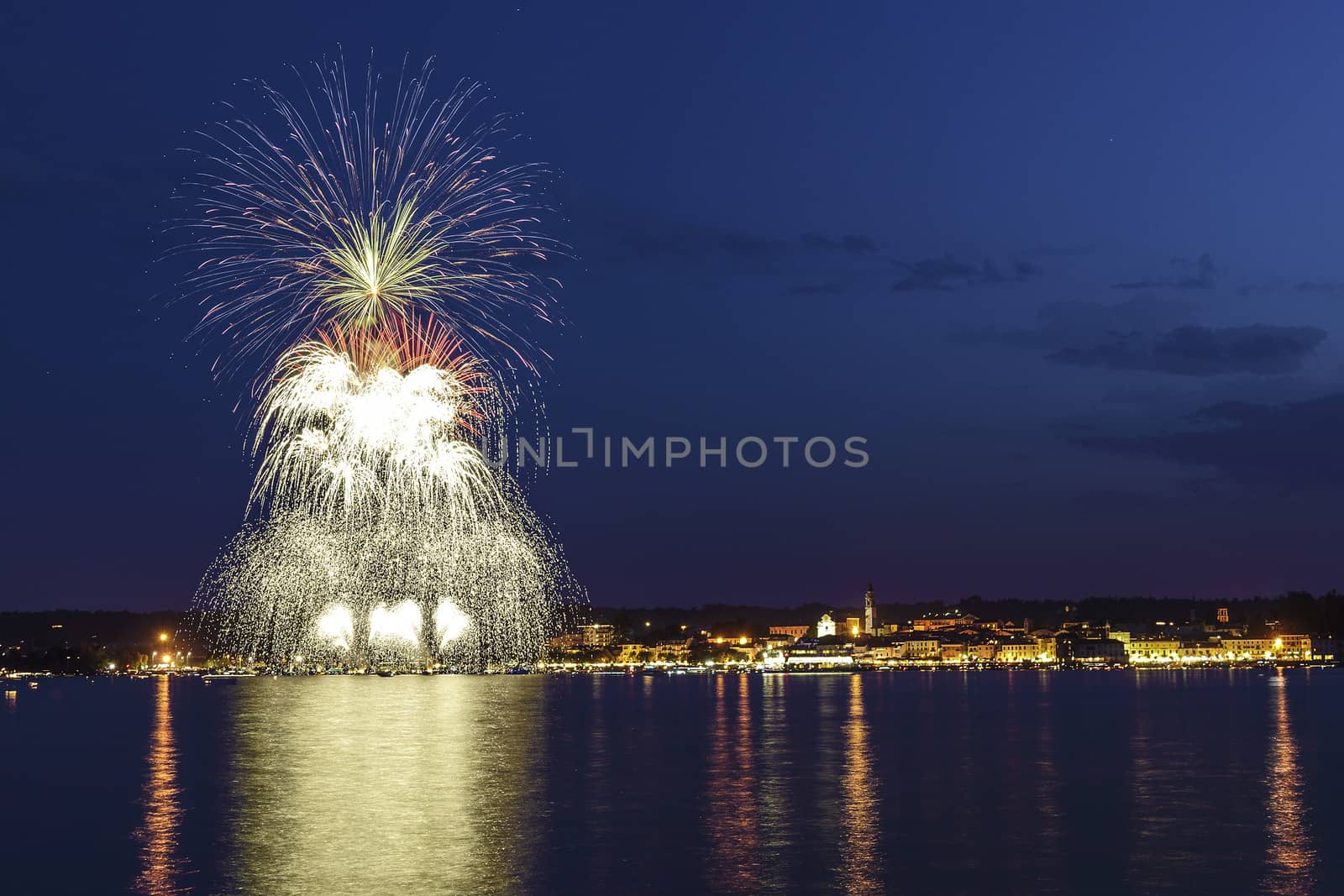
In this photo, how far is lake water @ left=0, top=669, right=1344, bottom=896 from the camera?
998 inches

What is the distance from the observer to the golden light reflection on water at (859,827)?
2495 centimetres

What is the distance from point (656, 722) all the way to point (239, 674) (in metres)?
121

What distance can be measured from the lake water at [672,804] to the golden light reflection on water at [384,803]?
126 millimetres

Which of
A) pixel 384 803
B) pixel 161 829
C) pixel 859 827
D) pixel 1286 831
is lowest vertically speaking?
pixel 1286 831

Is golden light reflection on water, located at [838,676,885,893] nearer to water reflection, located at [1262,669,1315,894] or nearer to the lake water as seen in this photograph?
the lake water

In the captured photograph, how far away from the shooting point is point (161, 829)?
104 feet

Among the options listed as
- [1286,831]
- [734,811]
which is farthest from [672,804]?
[1286,831]

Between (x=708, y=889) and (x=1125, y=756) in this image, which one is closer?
(x=708, y=889)

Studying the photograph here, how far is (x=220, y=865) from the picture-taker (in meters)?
26.1

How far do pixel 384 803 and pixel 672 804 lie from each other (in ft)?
22.9

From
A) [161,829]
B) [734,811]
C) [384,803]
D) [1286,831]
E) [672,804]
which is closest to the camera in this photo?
[1286,831]

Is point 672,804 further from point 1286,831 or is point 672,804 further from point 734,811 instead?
point 1286,831

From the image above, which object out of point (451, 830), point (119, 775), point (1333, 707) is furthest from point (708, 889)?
point (1333, 707)

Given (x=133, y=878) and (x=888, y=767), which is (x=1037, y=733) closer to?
(x=888, y=767)
